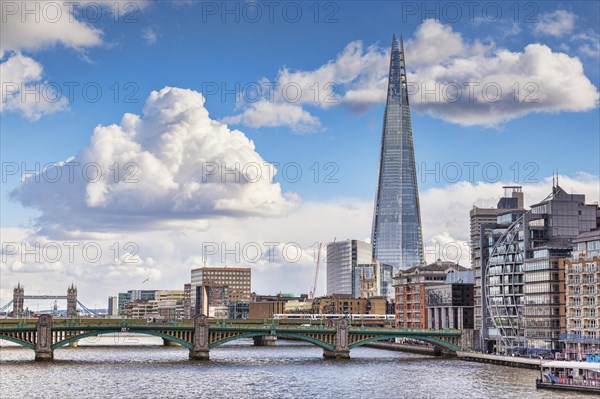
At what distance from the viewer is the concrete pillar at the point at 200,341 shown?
186 meters

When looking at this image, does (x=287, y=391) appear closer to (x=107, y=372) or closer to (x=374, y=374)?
(x=374, y=374)

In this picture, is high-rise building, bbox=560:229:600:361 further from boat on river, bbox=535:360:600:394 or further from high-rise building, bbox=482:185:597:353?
boat on river, bbox=535:360:600:394

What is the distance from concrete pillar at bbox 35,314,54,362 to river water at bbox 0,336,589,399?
188cm

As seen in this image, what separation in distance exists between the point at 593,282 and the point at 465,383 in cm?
4628

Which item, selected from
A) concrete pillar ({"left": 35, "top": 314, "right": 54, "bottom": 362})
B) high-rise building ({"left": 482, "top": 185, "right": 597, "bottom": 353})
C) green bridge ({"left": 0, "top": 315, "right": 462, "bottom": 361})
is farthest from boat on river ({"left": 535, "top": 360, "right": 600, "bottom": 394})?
concrete pillar ({"left": 35, "top": 314, "right": 54, "bottom": 362})

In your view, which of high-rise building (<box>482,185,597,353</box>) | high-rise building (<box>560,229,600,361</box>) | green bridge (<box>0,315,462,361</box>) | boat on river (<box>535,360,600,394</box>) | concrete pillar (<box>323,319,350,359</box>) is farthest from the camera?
concrete pillar (<box>323,319,350,359</box>)

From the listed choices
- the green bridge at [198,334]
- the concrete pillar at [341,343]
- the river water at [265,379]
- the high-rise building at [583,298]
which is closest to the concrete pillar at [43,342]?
the green bridge at [198,334]

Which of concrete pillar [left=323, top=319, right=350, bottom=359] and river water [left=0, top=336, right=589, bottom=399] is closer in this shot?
river water [left=0, top=336, right=589, bottom=399]

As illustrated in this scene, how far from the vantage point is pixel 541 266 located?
612 feet

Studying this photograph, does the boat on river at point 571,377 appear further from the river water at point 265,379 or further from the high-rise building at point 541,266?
the high-rise building at point 541,266

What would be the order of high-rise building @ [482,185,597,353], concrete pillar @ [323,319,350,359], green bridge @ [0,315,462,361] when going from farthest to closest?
concrete pillar @ [323,319,350,359] → high-rise building @ [482,185,597,353] → green bridge @ [0,315,462,361]

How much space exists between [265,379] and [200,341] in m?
45.3

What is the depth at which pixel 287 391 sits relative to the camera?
416 feet

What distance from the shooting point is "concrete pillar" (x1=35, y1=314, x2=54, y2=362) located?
180 m
